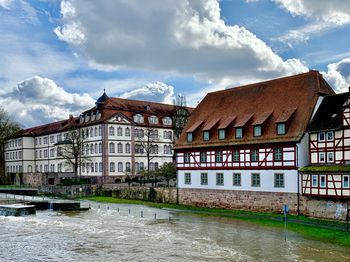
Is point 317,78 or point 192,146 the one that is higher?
point 317,78

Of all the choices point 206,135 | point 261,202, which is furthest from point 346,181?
point 206,135

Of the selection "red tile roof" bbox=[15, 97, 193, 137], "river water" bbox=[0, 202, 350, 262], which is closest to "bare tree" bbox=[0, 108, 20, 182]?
"red tile roof" bbox=[15, 97, 193, 137]

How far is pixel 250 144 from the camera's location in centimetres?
3853

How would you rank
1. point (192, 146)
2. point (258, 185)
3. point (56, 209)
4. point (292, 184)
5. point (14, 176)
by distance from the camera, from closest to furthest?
1. point (292, 184)
2. point (258, 185)
3. point (192, 146)
4. point (56, 209)
5. point (14, 176)

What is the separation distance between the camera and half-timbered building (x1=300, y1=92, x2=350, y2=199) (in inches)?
1245

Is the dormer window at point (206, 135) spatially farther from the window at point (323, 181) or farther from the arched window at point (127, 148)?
Answer: the arched window at point (127, 148)

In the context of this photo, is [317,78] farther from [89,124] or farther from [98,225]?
[89,124]

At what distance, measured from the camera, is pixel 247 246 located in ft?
84.9

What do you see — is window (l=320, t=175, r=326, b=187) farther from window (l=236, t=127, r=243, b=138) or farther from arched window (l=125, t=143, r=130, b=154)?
arched window (l=125, t=143, r=130, b=154)

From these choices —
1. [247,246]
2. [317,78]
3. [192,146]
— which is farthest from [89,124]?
[247,246]

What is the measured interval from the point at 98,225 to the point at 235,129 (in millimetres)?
14589

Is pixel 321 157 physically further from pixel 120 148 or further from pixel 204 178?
pixel 120 148

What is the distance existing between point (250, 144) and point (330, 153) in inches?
285

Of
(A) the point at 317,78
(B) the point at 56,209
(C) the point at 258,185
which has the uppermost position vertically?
(A) the point at 317,78
